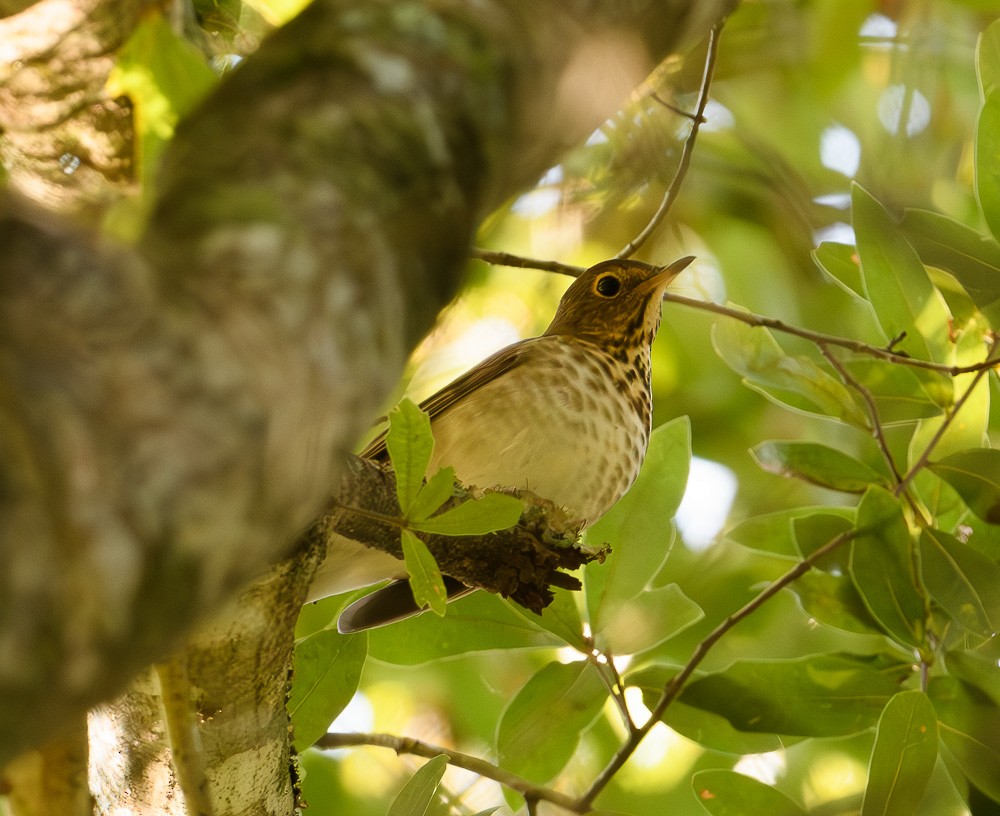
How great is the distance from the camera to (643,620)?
2963 mm

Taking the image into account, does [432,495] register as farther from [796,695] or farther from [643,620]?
[796,695]

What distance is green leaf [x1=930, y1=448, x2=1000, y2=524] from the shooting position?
2.77 meters

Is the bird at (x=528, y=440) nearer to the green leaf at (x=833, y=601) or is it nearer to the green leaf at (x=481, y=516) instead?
the green leaf at (x=833, y=601)

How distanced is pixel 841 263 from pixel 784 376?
0.39m

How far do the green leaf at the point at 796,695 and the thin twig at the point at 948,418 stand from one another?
52 cm

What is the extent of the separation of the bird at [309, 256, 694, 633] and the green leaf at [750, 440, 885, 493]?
0.39 meters

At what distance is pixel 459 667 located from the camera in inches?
A: 182

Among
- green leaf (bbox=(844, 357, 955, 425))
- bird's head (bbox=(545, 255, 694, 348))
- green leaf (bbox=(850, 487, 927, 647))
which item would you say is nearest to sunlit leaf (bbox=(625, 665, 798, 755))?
green leaf (bbox=(850, 487, 927, 647))

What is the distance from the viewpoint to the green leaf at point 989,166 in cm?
274

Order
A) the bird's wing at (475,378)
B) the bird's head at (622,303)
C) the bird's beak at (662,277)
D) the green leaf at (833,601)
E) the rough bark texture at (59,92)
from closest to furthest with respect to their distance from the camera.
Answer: the rough bark texture at (59,92)
the green leaf at (833,601)
the bird's wing at (475,378)
the bird's beak at (662,277)
the bird's head at (622,303)

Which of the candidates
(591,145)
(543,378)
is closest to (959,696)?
(543,378)

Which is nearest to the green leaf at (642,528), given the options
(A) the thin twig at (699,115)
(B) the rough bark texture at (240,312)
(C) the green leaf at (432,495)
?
(A) the thin twig at (699,115)

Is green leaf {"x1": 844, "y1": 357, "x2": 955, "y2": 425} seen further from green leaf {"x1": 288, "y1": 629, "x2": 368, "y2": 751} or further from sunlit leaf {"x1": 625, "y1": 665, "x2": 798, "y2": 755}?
green leaf {"x1": 288, "y1": 629, "x2": 368, "y2": 751}

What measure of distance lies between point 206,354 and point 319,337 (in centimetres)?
11
